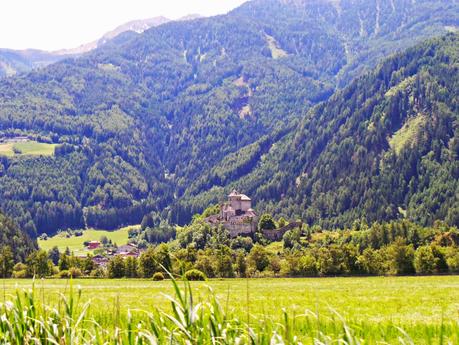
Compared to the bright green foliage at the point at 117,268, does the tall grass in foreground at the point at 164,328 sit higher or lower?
higher

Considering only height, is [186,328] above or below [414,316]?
above

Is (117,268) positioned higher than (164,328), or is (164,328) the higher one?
(164,328)

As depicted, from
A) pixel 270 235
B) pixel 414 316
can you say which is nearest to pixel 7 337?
pixel 414 316

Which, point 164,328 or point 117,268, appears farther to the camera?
point 117,268

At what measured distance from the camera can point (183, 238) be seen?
197375 mm

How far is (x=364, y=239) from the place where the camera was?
552 ft

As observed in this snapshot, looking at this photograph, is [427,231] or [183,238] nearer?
[427,231]

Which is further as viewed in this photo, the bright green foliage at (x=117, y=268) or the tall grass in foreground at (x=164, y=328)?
the bright green foliage at (x=117, y=268)

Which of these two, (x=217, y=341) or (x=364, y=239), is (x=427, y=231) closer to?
(x=364, y=239)

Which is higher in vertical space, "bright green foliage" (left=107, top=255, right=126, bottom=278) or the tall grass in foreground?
the tall grass in foreground

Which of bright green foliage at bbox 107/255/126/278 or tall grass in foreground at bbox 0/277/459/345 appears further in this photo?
bright green foliage at bbox 107/255/126/278

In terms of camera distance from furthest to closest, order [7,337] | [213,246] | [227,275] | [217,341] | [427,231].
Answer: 1. [213,246]
2. [427,231]
3. [227,275]
4. [7,337]
5. [217,341]

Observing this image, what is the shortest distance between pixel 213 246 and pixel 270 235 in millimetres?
24276

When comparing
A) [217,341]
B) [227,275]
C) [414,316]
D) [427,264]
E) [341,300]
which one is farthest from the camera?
[227,275]
